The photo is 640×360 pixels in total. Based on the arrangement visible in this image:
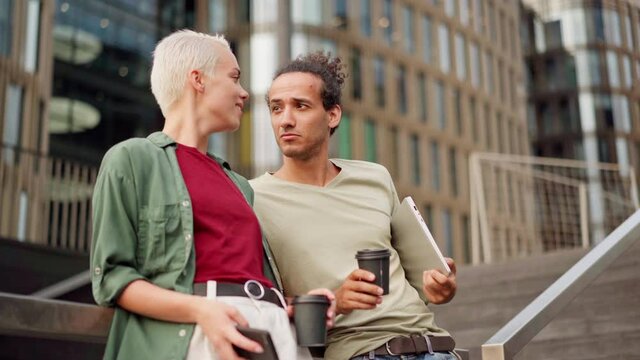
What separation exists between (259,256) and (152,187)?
32 cm

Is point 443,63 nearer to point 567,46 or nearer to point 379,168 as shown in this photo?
point 567,46

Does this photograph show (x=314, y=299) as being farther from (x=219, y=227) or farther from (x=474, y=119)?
(x=474, y=119)

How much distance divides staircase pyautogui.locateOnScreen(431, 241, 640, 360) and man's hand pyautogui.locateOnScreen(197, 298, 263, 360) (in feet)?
5.02

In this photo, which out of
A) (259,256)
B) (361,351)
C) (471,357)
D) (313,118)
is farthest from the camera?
(471,357)

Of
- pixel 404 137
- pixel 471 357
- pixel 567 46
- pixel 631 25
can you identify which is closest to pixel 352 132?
pixel 404 137

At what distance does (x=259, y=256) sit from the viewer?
227cm

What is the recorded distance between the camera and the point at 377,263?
2.26 metres

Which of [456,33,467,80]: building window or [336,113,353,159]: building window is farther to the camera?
[456,33,467,80]: building window

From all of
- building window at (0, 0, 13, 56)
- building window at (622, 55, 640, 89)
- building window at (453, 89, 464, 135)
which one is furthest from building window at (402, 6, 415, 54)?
building window at (0, 0, 13, 56)

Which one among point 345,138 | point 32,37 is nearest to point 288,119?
point 32,37

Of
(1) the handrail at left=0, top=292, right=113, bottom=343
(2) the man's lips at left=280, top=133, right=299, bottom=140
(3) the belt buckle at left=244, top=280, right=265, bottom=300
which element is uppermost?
(2) the man's lips at left=280, top=133, right=299, bottom=140

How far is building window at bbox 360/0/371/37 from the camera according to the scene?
28.4m

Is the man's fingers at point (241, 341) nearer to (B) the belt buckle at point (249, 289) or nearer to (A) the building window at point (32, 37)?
(B) the belt buckle at point (249, 289)

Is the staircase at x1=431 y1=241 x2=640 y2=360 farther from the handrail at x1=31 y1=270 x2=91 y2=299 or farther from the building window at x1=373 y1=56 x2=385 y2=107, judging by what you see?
the building window at x1=373 y1=56 x2=385 y2=107
